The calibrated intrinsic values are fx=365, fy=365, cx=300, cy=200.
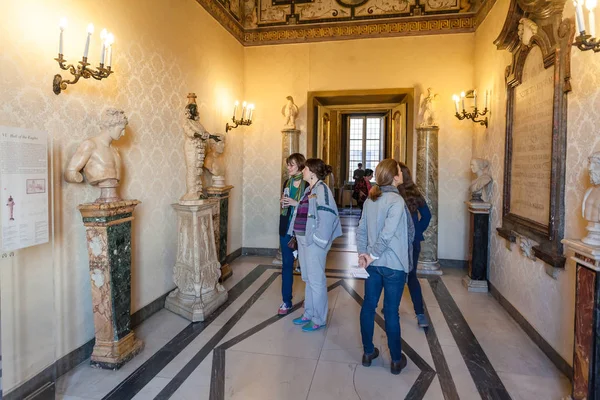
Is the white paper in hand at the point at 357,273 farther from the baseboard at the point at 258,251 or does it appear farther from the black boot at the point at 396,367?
the black boot at the point at 396,367

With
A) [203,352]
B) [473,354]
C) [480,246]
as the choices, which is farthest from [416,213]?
[203,352]

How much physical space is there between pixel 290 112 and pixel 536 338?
4.32 meters

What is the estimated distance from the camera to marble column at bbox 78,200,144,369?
8.81 feet

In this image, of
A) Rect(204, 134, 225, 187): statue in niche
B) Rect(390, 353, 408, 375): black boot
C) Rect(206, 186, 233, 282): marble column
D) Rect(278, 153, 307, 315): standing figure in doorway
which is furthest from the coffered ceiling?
Rect(390, 353, 408, 375): black boot

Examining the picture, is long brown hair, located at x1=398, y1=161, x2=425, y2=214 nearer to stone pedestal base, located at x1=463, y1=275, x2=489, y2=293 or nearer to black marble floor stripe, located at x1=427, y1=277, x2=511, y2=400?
black marble floor stripe, located at x1=427, y1=277, x2=511, y2=400

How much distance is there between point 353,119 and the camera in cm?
1293

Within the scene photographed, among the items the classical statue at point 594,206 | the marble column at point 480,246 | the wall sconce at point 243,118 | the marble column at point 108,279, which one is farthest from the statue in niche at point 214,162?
the classical statue at point 594,206

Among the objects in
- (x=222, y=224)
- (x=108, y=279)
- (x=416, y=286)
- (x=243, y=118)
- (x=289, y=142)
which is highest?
(x=243, y=118)

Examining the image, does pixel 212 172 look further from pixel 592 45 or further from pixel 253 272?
pixel 592 45

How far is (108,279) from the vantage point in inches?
108

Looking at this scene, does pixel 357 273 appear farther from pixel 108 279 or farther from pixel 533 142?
pixel 108 279

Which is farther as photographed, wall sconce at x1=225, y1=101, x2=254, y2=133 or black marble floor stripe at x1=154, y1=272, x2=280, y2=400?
wall sconce at x1=225, y1=101, x2=254, y2=133

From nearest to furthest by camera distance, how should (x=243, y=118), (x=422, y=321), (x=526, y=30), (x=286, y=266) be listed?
(x=526, y=30), (x=422, y=321), (x=286, y=266), (x=243, y=118)

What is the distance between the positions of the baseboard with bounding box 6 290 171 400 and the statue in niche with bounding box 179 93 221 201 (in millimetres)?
1217
